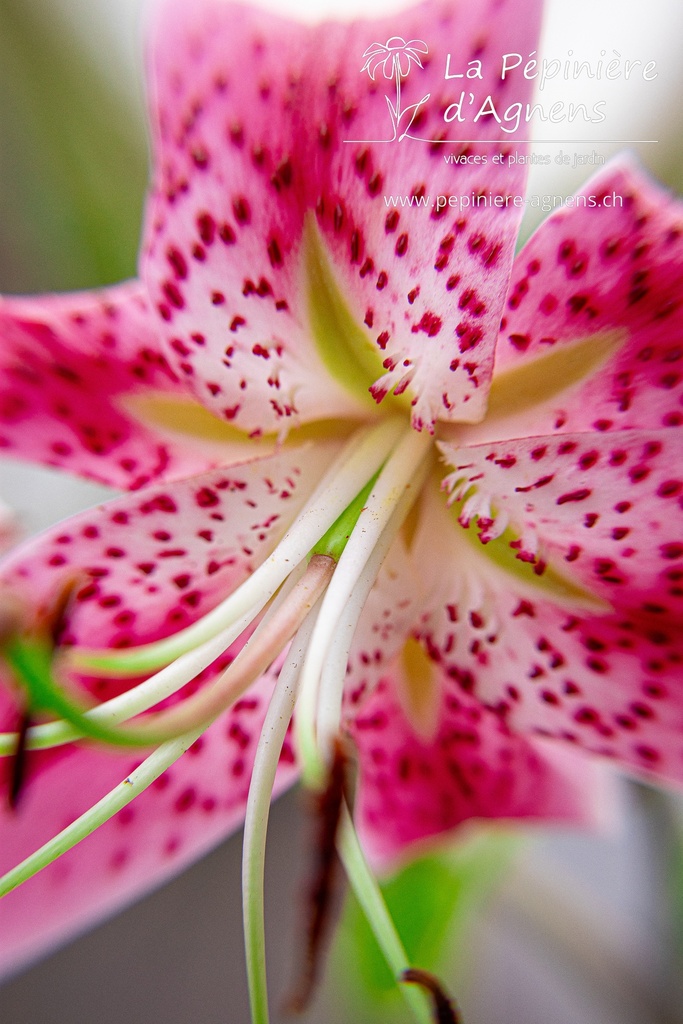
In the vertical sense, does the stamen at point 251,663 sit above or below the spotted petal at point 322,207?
below

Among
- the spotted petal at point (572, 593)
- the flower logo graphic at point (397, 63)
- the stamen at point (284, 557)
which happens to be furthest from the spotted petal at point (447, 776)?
the flower logo graphic at point (397, 63)

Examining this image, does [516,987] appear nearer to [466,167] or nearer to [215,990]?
[215,990]

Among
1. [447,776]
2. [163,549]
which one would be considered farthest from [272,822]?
[163,549]

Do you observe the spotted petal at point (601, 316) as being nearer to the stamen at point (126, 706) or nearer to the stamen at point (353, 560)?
the stamen at point (353, 560)

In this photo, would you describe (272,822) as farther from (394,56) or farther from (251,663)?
(394,56)

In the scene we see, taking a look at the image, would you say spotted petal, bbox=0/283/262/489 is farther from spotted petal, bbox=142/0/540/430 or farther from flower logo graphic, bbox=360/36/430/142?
flower logo graphic, bbox=360/36/430/142

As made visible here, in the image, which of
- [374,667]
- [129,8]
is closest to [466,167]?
[374,667]

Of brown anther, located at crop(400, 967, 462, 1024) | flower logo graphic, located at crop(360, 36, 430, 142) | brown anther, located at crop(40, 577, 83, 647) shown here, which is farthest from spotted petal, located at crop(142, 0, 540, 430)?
brown anther, located at crop(400, 967, 462, 1024)
